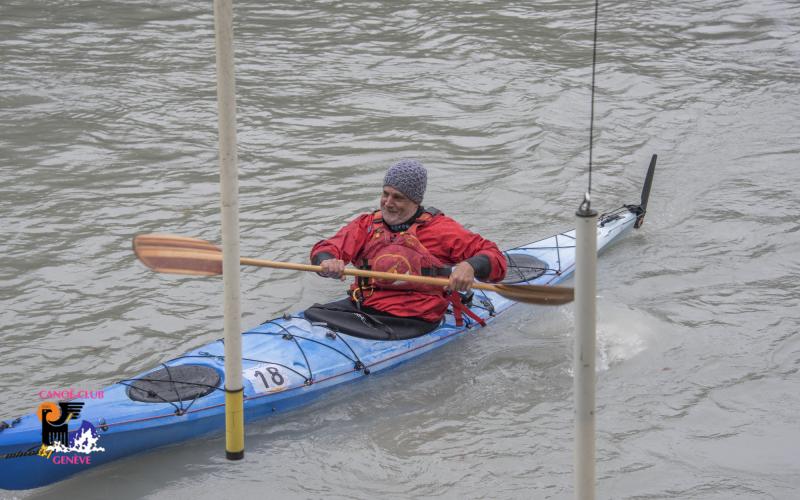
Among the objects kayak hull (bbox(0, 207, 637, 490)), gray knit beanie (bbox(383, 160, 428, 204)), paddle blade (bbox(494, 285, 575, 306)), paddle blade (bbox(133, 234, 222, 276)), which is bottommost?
kayak hull (bbox(0, 207, 637, 490))

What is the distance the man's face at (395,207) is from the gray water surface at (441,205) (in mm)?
882

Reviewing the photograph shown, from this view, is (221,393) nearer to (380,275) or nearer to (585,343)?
(380,275)

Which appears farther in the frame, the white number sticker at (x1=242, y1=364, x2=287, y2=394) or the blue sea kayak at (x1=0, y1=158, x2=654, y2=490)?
Result: the white number sticker at (x1=242, y1=364, x2=287, y2=394)

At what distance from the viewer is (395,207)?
5473 millimetres

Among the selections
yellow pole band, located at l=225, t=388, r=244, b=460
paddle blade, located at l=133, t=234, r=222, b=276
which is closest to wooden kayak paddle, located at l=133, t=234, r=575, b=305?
paddle blade, located at l=133, t=234, r=222, b=276

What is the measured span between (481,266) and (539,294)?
77 centimetres

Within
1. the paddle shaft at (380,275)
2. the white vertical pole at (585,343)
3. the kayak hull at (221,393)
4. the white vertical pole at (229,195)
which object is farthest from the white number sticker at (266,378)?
the white vertical pole at (585,343)

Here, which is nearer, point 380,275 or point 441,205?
point 380,275

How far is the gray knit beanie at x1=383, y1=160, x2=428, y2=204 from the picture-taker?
5.38 m

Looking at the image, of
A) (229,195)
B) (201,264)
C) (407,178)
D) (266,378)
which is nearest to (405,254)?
(407,178)

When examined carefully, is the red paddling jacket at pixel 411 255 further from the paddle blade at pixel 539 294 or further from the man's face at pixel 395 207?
the paddle blade at pixel 539 294

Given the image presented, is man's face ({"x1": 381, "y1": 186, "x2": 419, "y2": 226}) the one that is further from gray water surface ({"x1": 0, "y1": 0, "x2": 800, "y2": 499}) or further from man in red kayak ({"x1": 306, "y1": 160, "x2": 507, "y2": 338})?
gray water surface ({"x1": 0, "y1": 0, "x2": 800, "y2": 499})

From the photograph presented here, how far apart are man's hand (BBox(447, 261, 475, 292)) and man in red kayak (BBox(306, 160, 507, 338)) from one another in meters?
0.18

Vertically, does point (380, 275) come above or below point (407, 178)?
below
